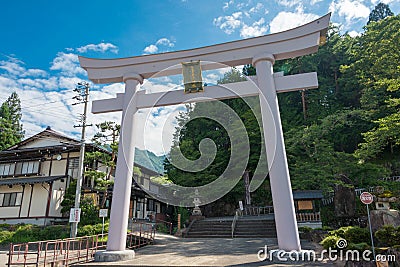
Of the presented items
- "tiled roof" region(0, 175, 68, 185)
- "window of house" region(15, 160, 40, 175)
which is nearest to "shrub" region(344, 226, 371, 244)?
"tiled roof" region(0, 175, 68, 185)

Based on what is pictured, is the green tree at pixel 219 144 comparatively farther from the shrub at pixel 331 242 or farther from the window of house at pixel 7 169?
the window of house at pixel 7 169

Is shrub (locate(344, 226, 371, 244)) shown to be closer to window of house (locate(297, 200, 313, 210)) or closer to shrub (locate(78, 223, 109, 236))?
window of house (locate(297, 200, 313, 210))

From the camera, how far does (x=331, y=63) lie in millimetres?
24047

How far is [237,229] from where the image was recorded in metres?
13.8

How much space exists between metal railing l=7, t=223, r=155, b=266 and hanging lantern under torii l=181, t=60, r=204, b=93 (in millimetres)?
4944

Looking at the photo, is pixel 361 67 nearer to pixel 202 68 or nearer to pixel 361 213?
pixel 361 213

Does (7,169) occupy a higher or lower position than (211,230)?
higher

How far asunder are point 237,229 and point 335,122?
9117 millimetres

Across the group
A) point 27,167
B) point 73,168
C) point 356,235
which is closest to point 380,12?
point 356,235

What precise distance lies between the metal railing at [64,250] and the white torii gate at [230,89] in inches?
59.0

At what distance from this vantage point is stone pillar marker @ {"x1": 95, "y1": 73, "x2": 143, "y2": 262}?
6.25 meters

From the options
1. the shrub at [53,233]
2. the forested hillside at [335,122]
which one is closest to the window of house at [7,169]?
the shrub at [53,233]

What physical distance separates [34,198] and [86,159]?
15.6ft

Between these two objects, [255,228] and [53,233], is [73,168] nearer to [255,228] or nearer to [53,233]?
[53,233]
